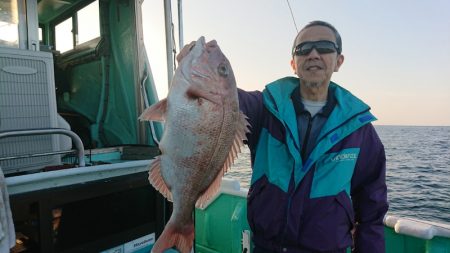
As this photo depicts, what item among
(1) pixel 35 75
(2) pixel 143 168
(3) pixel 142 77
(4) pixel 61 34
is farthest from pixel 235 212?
(4) pixel 61 34

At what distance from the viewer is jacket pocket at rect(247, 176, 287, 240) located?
2.22m

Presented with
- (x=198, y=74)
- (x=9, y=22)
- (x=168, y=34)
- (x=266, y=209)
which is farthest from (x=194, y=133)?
(x=9, y=22)

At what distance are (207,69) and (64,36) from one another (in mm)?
4675

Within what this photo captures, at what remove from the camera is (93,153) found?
400cm

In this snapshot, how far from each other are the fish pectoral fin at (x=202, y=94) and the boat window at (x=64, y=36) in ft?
14.3

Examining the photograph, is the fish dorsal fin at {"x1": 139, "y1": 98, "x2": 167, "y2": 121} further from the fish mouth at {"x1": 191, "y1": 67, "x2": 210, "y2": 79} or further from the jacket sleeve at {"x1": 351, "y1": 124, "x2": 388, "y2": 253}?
the jacket sleeve at {"x1": 351, "y1": 124, "x2": 388, "y2": 253}

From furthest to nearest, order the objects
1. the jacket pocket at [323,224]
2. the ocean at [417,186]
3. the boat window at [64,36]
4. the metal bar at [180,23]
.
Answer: the ocean at [417,186]
the boat window at [64,36]
the metal bar at [180,23]
the jacket pocket at [323,224]

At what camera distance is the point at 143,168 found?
3379 mm

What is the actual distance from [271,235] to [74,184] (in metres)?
1.60

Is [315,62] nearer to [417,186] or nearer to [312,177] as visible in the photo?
[312,177]

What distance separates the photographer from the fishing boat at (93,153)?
273 centimetres

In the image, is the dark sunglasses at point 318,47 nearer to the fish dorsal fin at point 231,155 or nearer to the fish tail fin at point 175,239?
the fish dorsal fin at point 231,155

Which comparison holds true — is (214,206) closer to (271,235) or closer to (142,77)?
(142,77)

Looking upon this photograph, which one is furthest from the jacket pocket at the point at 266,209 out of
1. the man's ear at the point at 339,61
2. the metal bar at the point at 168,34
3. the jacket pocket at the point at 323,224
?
the metal bar at the point at 168,34
